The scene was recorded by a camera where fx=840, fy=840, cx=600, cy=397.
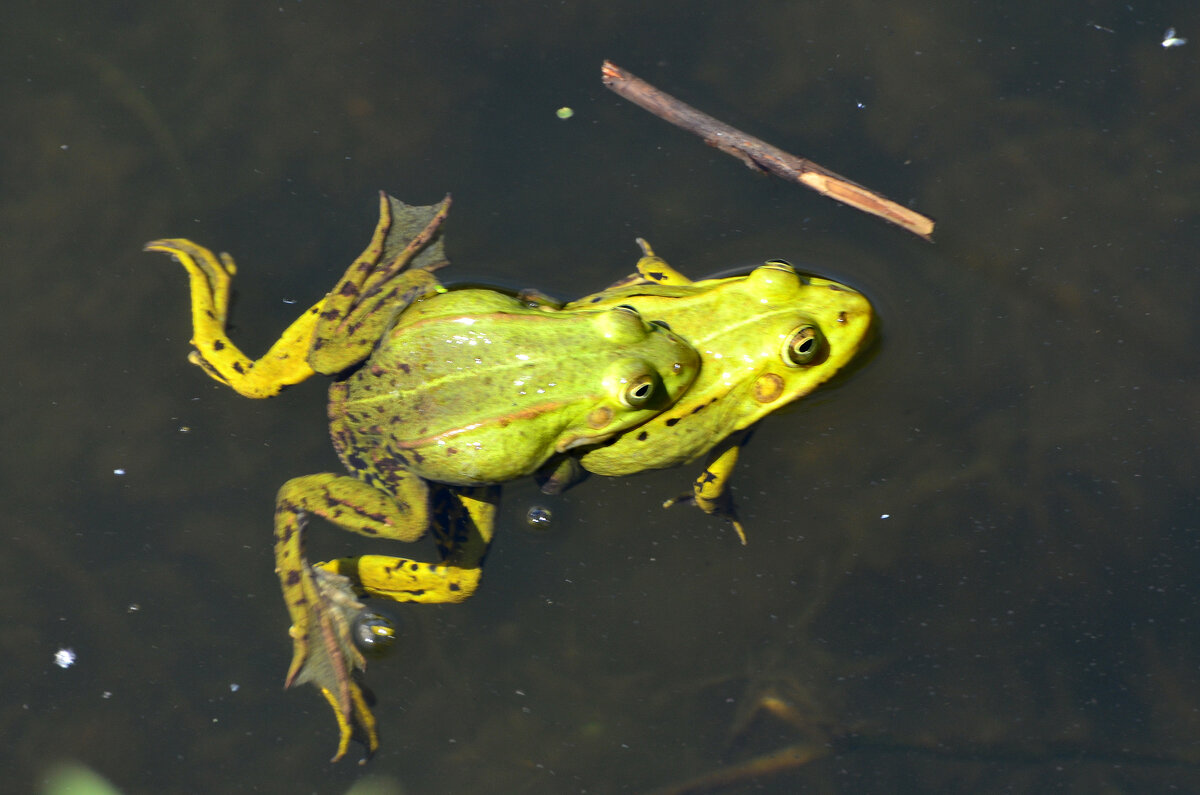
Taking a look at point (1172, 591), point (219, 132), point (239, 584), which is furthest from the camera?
point (219, 132)

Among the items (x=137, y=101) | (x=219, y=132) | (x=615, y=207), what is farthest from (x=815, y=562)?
(x=137, y=101)

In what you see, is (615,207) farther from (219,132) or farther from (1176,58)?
(1176,58)

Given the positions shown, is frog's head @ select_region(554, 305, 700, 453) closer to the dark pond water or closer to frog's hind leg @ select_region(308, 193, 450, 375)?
the dark pond water

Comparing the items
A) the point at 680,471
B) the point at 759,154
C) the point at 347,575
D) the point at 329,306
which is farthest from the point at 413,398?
the point at 759,154

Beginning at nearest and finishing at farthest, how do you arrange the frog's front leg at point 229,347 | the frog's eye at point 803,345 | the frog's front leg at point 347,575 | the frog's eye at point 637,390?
the frog's eye at point 637,390
the frog's eye at point 803,345
the frog's front leg at point 347,575
the frog's front leg at point 229,347

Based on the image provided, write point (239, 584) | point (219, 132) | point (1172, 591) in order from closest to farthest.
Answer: point (1172, 591) → point (239, 584) → point (219, 132)

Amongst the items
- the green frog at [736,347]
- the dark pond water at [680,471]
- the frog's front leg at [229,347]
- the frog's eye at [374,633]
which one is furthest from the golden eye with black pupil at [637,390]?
the frog's eye at [374,633]

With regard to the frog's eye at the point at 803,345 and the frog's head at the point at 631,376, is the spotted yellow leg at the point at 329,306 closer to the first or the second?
the frog's head at the point at 631,376

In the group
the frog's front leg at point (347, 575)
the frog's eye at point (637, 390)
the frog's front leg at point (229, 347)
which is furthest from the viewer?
the frog's front leg at point (229, 347)

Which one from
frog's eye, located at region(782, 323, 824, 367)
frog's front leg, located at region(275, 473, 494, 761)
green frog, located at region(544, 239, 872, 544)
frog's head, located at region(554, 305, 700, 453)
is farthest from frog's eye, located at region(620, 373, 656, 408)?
frog's front leg, located at region(275, 473, 494, 761)
